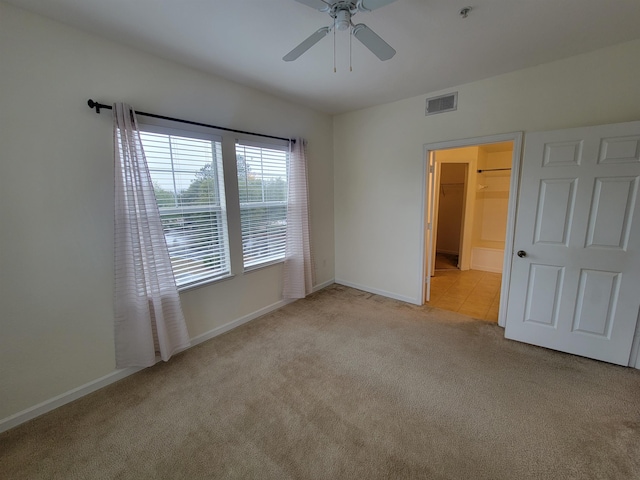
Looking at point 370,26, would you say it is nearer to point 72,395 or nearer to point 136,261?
point 136,261

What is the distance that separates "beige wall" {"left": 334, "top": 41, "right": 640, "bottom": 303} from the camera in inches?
86.8

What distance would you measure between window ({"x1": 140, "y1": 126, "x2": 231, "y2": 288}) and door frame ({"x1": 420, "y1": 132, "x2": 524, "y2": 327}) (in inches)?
93.4

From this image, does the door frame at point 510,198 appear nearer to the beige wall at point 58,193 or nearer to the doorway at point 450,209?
the beige wall at point 58,193

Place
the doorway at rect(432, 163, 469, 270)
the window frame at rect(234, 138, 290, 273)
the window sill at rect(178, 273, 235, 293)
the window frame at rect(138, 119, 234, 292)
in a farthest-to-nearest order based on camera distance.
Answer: the doorway at rect(432, 163, 469, 270)
the window frame at rect(234, 138, 290, 273)
the window sill at rect(178, 273, 235, 293)
the window frame at rect(138, 119, 234, 292)

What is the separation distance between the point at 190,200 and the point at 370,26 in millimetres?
2043

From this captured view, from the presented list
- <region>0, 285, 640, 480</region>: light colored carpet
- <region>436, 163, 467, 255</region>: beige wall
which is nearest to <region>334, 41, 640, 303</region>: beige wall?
<region>0, 285, 640, 480</region>: light colored carpet

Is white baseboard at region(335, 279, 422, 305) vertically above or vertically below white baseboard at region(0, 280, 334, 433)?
above

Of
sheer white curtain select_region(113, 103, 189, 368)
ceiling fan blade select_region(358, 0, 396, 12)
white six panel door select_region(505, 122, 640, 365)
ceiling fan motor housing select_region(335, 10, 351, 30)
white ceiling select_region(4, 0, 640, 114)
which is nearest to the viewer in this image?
ceiling fan blade select_region(358, 0, 396, 12)

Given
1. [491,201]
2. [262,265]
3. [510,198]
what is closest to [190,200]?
[262,265]

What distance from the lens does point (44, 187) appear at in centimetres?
178

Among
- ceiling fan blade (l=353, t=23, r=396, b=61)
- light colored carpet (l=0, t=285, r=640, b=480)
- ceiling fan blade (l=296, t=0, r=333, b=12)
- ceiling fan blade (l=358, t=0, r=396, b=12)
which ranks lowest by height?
light colored carpet (l=0, t=285, r=640, b=480)

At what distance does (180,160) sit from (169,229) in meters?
0.63

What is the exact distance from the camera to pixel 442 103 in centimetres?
298

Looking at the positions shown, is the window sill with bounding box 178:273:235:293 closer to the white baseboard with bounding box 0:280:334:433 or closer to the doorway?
the white baseboard with bounding box 0:280:334:433
